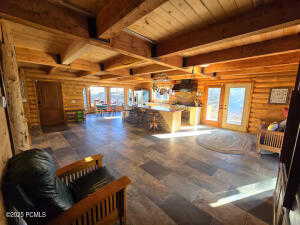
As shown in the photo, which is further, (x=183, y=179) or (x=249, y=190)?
(x=183, y=179)

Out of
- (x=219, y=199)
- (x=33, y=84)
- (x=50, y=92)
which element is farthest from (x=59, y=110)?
(x=219, y=199)

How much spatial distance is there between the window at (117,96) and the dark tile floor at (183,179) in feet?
19.0

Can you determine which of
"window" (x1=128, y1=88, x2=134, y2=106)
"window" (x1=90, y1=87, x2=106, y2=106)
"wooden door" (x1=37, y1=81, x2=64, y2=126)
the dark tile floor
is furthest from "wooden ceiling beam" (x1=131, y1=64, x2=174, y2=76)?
"window" (x1=128, y1=88, x2=134, y2=106)

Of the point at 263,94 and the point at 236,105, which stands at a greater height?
the point at 263,94

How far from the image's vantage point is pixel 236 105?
5.54 metres

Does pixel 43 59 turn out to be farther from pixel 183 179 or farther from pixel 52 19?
pixel 183 179

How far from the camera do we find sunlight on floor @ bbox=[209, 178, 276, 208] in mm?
1826

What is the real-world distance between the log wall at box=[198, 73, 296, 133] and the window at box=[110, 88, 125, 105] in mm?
7369

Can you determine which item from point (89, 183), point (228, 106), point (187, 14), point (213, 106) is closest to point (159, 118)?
point (213, 106)

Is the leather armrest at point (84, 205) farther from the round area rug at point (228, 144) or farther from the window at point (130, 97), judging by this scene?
the window at point (130, 97)

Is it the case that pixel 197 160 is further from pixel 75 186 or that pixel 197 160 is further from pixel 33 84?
pixel 33 84

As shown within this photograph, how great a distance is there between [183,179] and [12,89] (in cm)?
285

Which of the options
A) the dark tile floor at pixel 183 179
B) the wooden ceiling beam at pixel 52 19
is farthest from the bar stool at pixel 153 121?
the wooden ceiling beam at pixel 52 19

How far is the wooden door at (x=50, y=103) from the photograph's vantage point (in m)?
5.72
